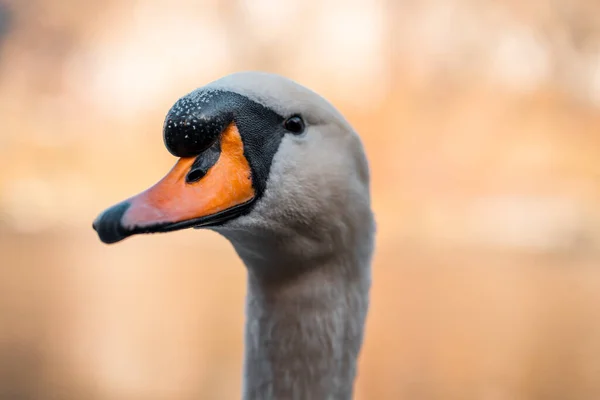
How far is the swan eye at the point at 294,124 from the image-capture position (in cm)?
57

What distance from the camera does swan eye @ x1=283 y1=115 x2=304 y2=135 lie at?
57cm

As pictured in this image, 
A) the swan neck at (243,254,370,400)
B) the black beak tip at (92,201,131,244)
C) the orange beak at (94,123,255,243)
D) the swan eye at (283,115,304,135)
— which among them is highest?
the swan eye at (283,115,304,135)

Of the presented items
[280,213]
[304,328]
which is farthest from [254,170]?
[304,328]

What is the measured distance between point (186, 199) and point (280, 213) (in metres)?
0.09

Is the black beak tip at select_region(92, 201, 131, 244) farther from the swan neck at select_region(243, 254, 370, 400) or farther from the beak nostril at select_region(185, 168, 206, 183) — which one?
the swan neck at select_region(243, 254, 370, 400)

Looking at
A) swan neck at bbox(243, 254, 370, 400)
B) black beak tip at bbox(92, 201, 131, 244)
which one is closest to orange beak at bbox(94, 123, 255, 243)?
black beak tip at bbox(92, 201, 131, 244)

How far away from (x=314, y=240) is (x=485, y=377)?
6.73ft

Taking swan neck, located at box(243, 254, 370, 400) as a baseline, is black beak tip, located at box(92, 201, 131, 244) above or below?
above

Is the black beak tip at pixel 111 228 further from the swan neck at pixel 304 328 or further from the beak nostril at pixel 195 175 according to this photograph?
the swan neck at pixel 304 328

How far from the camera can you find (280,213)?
0.55 meters

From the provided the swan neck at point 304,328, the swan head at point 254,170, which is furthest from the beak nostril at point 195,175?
the swan neck at point 304,328

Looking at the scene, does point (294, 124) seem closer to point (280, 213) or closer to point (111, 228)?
point (280, 213)

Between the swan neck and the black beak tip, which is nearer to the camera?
the black beak tip

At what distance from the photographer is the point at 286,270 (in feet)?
1.95
